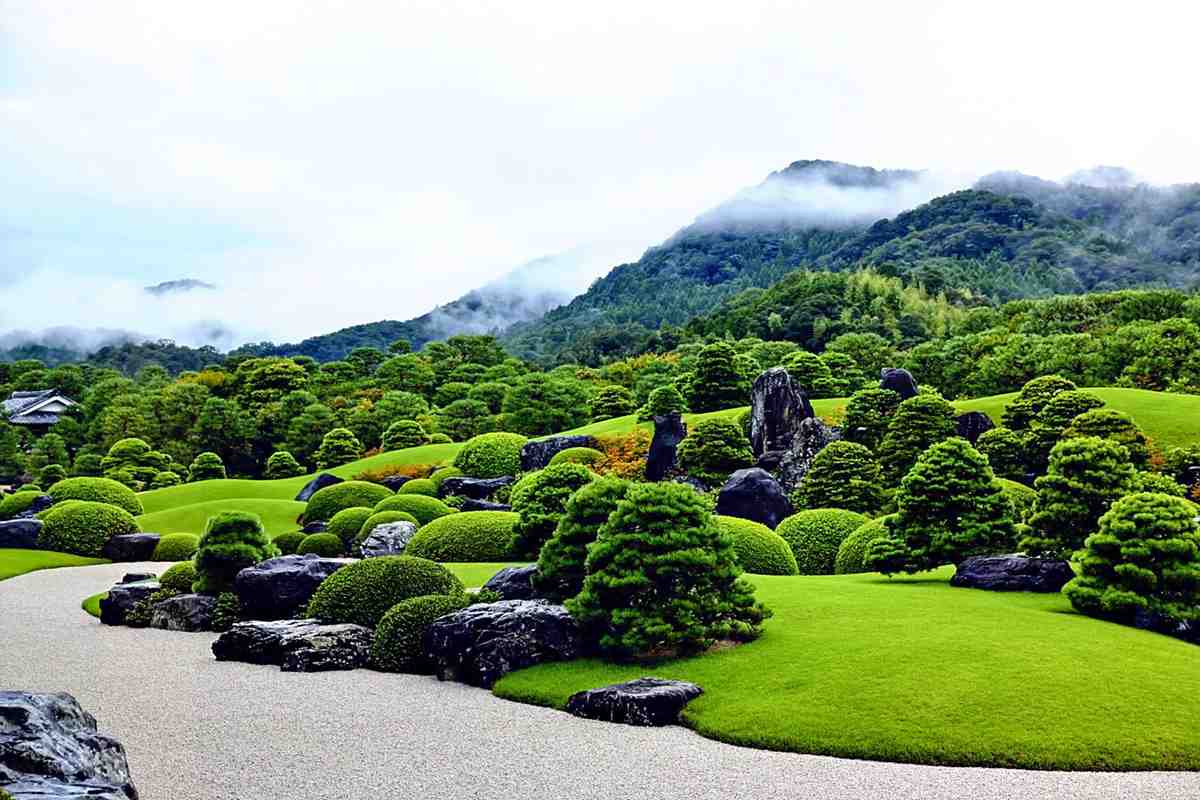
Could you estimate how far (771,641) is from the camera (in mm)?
13047

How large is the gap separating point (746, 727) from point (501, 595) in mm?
6966

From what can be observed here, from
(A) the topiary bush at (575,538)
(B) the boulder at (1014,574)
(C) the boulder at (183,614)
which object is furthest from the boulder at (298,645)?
(B) the boulder at (1014,574)

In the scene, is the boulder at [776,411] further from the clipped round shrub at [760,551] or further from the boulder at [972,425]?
the clipped round shrub at [760,551]

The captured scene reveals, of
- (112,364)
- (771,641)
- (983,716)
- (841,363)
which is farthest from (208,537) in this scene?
(112,364)

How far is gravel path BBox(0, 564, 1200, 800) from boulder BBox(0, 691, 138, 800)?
0.98 m

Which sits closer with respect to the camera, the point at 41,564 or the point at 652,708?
the point at 652,708

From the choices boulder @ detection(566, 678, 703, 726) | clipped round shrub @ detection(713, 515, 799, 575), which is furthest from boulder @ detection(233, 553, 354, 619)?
clipped round shrub @ detection(713, 515, 799, 575)

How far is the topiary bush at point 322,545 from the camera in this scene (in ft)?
89.3

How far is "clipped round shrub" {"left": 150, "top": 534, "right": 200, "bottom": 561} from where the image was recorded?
100 ft

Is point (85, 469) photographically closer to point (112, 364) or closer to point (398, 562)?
point (398, 562)

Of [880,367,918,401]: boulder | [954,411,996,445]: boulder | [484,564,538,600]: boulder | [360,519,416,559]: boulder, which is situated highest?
[880,367,918,401]: boulder

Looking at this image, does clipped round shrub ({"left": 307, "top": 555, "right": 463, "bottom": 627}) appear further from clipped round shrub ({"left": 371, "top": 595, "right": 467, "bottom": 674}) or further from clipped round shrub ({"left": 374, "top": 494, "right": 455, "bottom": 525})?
clipped round shrub ({"left": 374, "top": 494, "right": 455, "bottom": 525})

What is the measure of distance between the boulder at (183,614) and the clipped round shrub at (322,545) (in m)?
8.68

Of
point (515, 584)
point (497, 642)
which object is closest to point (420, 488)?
point (515, 584)
